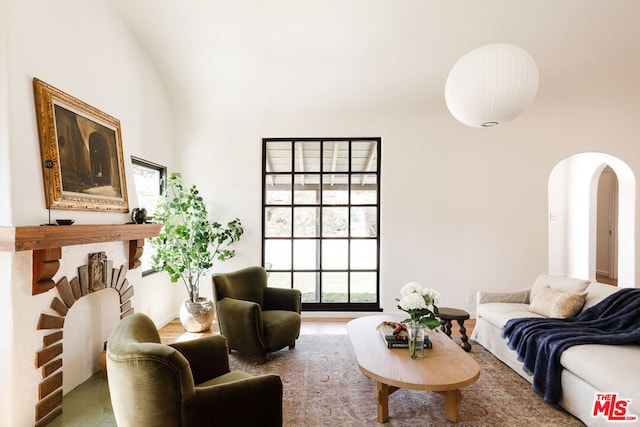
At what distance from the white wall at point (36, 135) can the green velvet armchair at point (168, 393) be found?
93cm

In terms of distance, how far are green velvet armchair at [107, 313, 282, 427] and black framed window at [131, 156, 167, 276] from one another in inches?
101

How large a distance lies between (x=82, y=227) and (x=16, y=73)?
3.46 feet

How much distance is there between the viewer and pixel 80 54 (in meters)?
2.77

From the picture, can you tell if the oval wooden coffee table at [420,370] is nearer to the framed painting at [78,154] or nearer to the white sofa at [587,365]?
the white sofa at [587,365]

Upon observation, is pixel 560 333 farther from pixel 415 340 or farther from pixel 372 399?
pixel 372 399

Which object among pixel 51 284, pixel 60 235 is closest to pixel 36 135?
pixel 60 235

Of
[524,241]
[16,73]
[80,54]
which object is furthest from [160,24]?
[524,241]

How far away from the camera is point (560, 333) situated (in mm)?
2623

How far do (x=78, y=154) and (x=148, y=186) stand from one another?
5.17ft

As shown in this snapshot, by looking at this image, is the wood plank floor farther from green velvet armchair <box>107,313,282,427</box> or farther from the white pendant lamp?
the white pendant lamp

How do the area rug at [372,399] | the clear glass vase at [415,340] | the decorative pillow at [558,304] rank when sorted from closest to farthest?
1. the area rug at [372,399]
2. the clear glass vase at [415,340]
3. the decorative pillow at [558,304]

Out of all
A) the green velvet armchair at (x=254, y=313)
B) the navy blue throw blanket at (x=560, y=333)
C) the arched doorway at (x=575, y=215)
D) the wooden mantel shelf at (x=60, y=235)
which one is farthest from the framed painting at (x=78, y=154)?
the arched doorway at (x=575, y=215)

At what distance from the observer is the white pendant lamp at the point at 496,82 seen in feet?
6.29

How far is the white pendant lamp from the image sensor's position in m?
1.92
